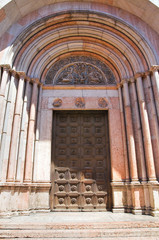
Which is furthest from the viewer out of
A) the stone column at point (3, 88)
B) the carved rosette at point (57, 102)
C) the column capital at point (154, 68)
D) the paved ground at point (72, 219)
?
the carved rosette at point (57, 102)

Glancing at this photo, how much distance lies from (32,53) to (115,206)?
594cm

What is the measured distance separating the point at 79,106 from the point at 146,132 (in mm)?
2473

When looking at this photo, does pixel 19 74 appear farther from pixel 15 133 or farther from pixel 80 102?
pixel 80 102

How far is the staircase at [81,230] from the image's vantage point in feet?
11.5

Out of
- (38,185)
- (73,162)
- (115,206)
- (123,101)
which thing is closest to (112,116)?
(123,101)

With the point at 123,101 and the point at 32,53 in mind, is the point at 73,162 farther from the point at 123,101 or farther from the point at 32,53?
the point at 32,53

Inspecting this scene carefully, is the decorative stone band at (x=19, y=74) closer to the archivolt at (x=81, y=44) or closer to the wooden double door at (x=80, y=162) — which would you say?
the archivolt at (x=81, y=44)

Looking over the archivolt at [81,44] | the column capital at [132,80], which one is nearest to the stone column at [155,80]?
the archivolt at [81,44]

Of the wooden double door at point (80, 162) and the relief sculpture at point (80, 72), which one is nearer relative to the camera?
the wooden double door at point (80, 162)

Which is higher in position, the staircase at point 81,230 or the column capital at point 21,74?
the column capital at point 21,74

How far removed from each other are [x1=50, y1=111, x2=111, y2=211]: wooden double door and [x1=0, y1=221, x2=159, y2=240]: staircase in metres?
2.27

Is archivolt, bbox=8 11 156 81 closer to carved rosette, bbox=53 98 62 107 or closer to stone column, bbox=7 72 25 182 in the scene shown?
stone column, bbox=7 72 25 182

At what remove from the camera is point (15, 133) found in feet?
19.0

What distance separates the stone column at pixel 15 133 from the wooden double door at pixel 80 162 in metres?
1.33
